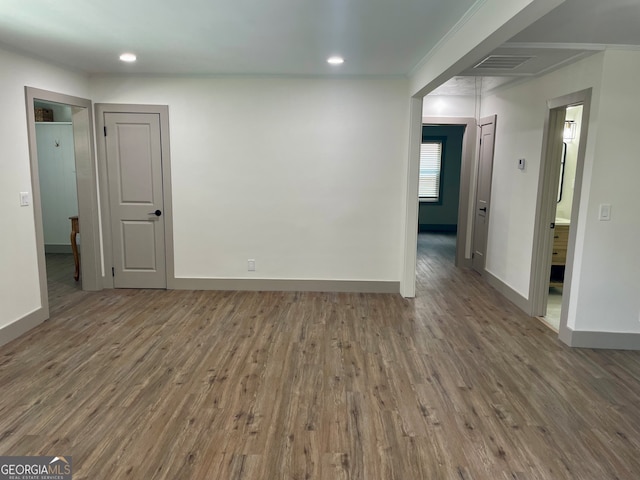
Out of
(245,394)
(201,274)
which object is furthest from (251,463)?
(201,274)

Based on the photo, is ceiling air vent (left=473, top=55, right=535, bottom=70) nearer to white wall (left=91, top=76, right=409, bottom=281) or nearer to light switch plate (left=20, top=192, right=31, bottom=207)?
white wall (left=91, top=76, right=409, bottom=281)

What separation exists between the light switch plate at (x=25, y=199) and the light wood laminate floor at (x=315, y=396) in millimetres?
1149

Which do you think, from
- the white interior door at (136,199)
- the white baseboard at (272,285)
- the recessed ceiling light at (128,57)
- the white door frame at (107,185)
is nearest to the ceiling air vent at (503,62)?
the white baseboard at (272,285)

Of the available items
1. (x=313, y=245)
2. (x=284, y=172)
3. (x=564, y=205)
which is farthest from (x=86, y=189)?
(x=564, y=205)

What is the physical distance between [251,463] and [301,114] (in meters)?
3.79

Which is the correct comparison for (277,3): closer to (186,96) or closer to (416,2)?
(416,2)

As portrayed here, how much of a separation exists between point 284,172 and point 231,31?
204 centimetres

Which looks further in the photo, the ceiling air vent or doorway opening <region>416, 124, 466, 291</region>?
doorway opening <region>416, 124, 466, 291</region>

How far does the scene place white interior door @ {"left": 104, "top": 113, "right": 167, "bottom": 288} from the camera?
4.98 metres

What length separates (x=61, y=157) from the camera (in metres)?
6.68

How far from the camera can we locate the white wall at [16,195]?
362 cm

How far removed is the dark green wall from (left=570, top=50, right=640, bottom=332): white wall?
6.23 meters

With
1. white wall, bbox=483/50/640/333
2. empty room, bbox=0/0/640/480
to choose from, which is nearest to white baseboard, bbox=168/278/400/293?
empty room, bbox=0/0/640/480

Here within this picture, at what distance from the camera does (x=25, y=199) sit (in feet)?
12.7
